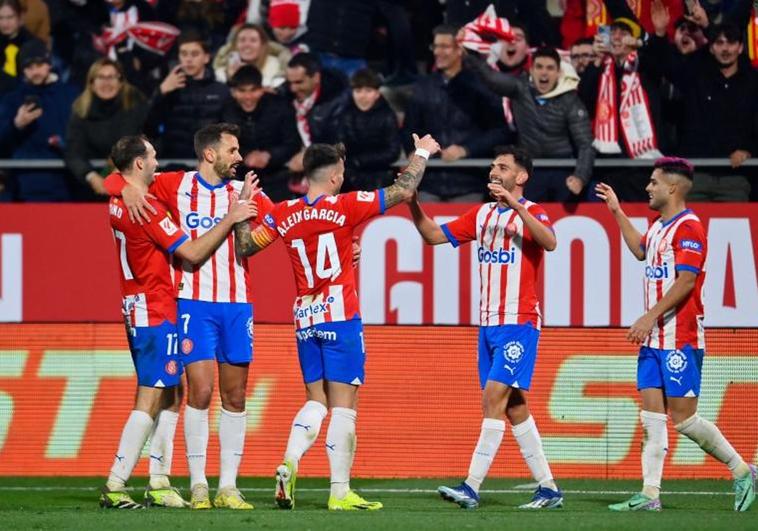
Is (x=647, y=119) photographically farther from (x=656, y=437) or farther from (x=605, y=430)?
(x=656, y=437)

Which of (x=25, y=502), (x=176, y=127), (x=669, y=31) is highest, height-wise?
(x=669, y=31)

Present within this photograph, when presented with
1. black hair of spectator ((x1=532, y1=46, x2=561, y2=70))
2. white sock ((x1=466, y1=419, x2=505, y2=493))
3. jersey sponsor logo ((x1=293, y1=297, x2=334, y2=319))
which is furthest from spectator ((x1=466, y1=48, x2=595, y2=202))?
jersey sponsor logo ((x1=293, y1=297, x2=334, y2=319))

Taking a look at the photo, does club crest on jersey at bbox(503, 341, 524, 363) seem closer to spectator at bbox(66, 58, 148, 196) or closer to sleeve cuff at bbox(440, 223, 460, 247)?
sleeve cuff at bbox(440, 223, 460, 247)

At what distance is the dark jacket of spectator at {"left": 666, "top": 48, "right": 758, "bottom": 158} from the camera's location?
13930mm

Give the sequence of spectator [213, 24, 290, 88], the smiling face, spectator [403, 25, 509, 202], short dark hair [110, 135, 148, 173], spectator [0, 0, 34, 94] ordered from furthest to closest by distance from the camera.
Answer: spectator [0, 0, 34, 94], spectator [213, 24, 290, 88], spectator [403, 25, 509, 202], the smiling face, short dark hair [110, 135, 148, 173]

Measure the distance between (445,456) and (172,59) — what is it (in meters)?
5.86

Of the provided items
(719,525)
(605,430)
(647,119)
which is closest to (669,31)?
(647,119)

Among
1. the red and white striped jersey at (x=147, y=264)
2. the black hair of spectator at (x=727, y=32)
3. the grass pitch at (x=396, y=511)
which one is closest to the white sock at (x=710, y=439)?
the grass pitch at (x=396, y=511)

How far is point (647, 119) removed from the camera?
14047 millimetres

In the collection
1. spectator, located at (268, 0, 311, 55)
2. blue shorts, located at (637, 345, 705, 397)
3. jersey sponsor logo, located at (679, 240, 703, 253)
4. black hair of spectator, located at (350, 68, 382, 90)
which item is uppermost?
spectator, located at (268, 0, 311, 55)

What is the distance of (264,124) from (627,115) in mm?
3553

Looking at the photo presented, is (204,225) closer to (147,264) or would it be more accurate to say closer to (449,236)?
(147,264)

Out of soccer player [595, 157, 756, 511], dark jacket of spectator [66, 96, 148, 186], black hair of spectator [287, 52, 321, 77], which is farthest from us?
dark jacket of spectator [66, 96, 148, 186]

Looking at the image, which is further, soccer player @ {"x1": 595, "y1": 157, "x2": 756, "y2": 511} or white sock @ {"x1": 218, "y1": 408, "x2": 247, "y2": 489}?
white sock @ {"x1": 218, "y1": 408, "x2": 247, "y2": 489}
